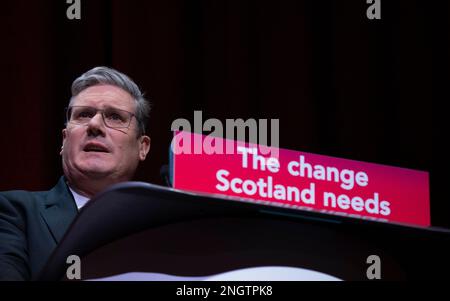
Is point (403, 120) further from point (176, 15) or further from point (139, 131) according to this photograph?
point (139, 131)

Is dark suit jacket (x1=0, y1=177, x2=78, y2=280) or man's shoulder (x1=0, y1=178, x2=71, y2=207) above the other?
man's shoulder (x1=0, y1=178, x2=71, y2=207)

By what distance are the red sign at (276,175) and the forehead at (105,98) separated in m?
0.59

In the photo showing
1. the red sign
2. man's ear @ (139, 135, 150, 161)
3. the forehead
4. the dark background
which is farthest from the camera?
the dark background

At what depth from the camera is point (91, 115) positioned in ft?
5.50

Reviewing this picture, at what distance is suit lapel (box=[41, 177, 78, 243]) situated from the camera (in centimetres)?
133
